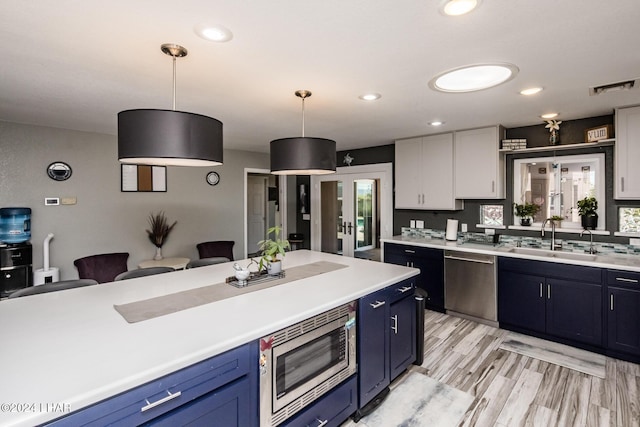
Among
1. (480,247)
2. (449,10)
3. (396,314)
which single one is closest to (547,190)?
(480,247)

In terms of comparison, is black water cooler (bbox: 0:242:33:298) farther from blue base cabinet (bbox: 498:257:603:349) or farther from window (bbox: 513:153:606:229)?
window (bbox: 513:153:606:229)

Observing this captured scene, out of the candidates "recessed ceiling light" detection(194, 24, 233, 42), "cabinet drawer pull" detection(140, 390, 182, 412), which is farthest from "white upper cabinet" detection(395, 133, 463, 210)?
"cabinet drawer pull" detection(140, 390, 182, 412)

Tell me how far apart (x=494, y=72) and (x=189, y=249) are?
4.61 metres

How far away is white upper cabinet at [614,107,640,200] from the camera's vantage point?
9.87 feet

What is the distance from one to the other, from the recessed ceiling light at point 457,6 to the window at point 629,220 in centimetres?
322

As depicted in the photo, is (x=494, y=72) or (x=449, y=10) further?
(x=494, y=72)

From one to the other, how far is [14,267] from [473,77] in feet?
15.9

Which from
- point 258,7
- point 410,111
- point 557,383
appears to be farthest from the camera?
point 410,111

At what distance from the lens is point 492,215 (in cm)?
419

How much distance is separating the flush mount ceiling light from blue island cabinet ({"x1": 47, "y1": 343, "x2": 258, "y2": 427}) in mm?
2235

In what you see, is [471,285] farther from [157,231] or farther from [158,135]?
[157,231]

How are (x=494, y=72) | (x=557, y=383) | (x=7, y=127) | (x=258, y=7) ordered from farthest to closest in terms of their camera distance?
(x=7, y=127) → (x=557, y=383) → (x=494, y=72) → (x=258, y=7)

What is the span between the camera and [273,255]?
2490 mm

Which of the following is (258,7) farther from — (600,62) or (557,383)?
(557,383)
